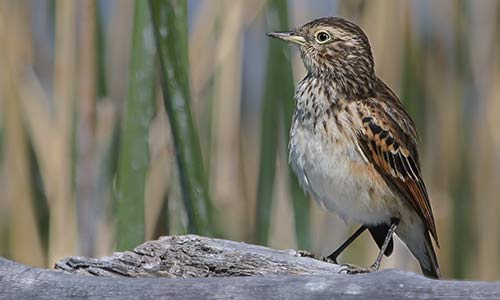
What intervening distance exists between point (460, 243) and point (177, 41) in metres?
1.37

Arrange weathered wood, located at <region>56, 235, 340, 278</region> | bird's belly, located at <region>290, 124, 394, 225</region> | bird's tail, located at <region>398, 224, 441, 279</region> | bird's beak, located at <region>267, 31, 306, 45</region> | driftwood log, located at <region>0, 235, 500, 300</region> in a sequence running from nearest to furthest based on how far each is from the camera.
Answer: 1. driftwood log, located at <region>0, 235, 500, 300</region>
2. weathered wood, located at <region>56, 235, 340, 278</region>
3. bird's beak, located at <region>267, 31, 306, 45</region>
4. bird's belly, located at <region>290, 124, 394, 225</region>
5. bird's tail, located at <region>398, 224, 441, 279</region>

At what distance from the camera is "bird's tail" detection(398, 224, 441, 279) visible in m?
2.94

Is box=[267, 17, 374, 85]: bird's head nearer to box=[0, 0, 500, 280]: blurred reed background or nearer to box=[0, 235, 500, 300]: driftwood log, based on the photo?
box=[0, 0, 500, 280]: blurred reed background

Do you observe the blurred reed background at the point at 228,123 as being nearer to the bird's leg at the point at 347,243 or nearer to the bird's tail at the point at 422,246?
the bird's leg at the point at 347,243

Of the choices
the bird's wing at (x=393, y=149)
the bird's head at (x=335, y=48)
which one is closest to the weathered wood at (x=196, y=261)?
the bird's wing at (x=393, y=149)

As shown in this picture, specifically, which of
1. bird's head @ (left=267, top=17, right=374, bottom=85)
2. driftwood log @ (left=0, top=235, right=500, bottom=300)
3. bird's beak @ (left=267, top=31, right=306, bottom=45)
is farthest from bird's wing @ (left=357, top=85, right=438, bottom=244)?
driftwood log @ (left=0, top=235, right=500, bottom=300)

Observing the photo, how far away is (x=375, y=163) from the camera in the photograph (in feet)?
9.39

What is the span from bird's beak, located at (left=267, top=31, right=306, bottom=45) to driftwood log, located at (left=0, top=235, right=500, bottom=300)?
0.77 m

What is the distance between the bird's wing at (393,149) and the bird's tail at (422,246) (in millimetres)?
54

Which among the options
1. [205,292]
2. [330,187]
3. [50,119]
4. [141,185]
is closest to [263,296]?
[205,292]

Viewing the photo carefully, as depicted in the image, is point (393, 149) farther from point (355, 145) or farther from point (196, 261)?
point (196, 261)

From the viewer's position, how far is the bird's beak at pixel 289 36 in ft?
8.63

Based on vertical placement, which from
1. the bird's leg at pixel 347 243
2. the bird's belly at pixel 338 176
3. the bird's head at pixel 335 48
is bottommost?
the bird's leg at pixel 347 243

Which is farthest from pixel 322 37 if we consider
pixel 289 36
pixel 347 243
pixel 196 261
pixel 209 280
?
pixel 209 280
